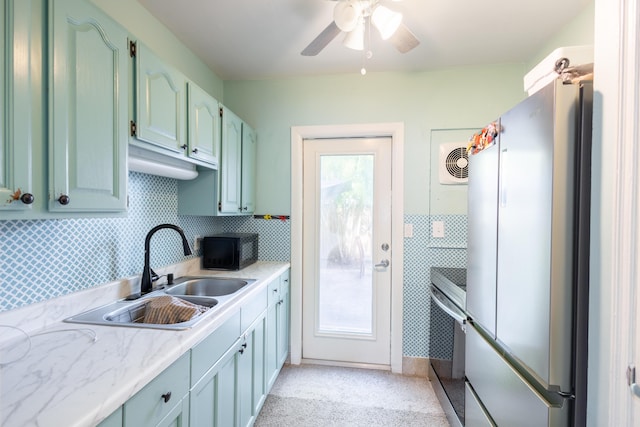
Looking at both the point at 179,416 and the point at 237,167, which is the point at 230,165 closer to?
the point at 237,167

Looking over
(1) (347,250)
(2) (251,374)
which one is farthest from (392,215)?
(2) (251,374)

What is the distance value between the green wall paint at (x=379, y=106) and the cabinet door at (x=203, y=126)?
689 millimetres

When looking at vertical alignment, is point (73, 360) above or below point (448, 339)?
above

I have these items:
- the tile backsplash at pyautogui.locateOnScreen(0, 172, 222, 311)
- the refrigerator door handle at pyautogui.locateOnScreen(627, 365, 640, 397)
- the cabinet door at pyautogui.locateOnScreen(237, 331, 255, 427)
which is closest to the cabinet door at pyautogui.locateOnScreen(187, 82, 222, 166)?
the tile backsplash at pyautogui.locateOnScreen(0, 172, 222, 311)

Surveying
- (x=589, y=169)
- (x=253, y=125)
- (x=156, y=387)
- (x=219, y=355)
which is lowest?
(x=219, y=355)

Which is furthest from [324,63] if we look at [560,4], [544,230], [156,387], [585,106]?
[156,387]

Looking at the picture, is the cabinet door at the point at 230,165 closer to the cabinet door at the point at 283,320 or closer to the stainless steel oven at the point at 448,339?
the cabinet door at the point at 283,320

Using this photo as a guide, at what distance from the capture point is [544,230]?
899 mm

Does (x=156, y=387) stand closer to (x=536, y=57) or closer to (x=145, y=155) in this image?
(x=145, y=155)

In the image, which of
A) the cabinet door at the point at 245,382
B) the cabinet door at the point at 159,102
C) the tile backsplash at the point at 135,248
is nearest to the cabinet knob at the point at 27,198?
the tile backsplash at the point at 135,248

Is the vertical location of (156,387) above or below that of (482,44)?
below

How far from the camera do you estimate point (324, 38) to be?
1554 mm

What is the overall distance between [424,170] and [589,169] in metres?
1.57

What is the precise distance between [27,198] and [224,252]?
1420mm
